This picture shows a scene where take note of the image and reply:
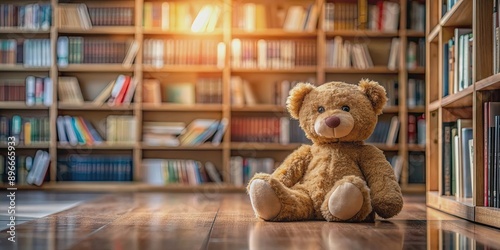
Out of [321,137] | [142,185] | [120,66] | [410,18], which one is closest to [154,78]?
[120,66]

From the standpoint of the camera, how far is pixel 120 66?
504cm

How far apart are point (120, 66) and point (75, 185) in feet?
2.86

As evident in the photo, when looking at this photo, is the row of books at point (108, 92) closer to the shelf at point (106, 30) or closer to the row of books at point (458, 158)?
the shelf at point (106, 30)

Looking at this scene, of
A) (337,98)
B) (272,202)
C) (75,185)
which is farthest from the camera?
(75,185)

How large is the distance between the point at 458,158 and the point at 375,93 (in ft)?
1.85

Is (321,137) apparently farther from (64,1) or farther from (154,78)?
(64,1)

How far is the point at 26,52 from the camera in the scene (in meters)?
5.08

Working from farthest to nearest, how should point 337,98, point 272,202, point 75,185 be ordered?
point 75,185 → point 337,98 → point 272,202

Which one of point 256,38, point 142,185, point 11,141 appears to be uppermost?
point 256,38

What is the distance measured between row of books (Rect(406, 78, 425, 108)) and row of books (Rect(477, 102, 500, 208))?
9.12 feet

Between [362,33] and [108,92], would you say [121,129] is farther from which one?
[362,33]

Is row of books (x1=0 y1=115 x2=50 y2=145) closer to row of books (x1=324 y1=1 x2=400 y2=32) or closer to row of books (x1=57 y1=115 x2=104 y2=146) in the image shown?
row of books (x1=57 y1=115 x2=104 y2=146)

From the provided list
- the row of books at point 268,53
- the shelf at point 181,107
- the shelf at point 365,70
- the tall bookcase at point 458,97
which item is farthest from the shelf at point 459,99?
the shelf at point 181,107

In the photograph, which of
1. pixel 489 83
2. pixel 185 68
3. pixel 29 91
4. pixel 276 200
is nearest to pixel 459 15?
pixel 489 83
